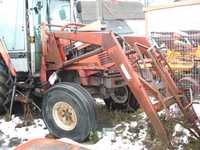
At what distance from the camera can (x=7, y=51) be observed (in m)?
7.66

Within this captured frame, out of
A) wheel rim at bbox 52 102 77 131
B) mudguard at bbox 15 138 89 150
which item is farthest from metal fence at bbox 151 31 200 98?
mudguard at bbox 15 138 89 150

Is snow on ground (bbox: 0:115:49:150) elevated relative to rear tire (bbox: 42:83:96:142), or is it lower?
lower

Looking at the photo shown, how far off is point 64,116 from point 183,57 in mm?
1986

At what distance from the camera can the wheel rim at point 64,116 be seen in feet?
21.4

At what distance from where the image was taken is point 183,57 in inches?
265

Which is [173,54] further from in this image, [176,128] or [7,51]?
[7,51]

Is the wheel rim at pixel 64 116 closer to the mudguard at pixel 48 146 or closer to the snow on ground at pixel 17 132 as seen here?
the snow on ground at pixel 17 132

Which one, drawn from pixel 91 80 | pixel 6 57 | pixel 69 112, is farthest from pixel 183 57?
pixel 6 57

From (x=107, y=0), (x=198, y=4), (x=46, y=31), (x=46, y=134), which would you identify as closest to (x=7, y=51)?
(x=46, y=31)

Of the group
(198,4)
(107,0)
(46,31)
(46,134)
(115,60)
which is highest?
(107,0)

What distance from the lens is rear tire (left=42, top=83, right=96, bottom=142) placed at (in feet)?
20.7

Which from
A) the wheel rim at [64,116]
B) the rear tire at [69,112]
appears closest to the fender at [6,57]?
the rear tire at [69,112]

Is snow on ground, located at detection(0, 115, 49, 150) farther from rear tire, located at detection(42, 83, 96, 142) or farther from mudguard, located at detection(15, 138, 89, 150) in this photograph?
mudguard, located at detection(15, 138, 89, 150)

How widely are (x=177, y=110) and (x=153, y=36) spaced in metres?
1.91
